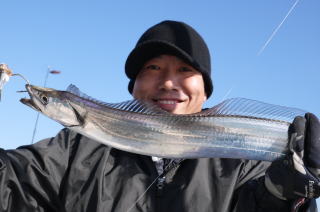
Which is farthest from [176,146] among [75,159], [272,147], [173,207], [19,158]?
[19,158]

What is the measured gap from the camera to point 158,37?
5453mm

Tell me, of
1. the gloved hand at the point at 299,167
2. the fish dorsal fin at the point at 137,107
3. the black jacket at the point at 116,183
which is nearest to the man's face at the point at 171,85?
the black jacket at the point at 116,183

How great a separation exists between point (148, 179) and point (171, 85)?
1262mm

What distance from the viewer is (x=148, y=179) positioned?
443 centimetres

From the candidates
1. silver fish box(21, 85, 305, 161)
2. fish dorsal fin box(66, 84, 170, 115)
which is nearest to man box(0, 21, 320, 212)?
silver fish box(21, 85, 305, 161)

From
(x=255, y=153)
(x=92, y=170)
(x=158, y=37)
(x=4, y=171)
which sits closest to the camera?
(x=255, y=153)

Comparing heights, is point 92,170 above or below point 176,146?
below

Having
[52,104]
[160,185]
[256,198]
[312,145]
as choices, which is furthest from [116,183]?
[312,145]

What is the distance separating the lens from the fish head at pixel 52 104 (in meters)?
3.62

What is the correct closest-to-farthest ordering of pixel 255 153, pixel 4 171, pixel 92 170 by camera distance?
pixel 255 153 < pixel 4 171 < pixel 92 170

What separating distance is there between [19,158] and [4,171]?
262 millimetres

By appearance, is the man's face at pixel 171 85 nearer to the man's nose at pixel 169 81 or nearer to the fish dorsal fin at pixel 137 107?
the man's nose at pixel 169 81

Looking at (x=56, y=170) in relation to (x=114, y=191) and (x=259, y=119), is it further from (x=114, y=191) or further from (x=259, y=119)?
(x=259, y=119)

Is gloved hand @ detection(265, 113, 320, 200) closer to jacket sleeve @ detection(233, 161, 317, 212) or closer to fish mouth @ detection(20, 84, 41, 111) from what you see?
jacket sleeve @ detection(233, 161, 317, 212)
